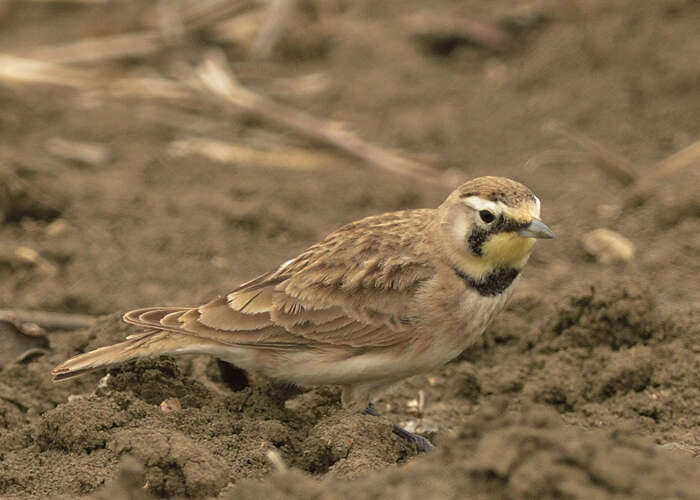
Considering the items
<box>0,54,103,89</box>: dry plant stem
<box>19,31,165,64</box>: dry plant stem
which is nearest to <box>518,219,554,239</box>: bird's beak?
<box>0,54,103,89</box>: dry plant stem

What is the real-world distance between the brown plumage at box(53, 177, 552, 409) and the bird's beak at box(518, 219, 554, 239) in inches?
1.3

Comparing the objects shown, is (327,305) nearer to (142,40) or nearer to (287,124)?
(287,124)

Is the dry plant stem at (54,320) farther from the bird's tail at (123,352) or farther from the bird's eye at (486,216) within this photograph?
the bird's eye at (486,216)

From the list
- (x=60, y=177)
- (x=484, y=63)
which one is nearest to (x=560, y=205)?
(x=484, y=63)

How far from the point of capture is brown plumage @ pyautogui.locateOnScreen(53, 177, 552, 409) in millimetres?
5449

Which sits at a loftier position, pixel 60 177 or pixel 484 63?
pixel 484 63

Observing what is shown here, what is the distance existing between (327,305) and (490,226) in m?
0.88

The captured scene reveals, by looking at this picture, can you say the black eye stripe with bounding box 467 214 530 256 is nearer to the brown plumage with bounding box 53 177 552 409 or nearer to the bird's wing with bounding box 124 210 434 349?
the brown plumage with bounding box 53 177 552 409

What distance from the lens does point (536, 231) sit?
525 cm

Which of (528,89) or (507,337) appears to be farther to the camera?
(528,89)

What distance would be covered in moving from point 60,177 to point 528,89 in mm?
4691

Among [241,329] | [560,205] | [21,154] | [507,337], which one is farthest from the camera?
[21,154]

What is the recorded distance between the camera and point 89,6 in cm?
1342

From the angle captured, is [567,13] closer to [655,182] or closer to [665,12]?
[665,12]
